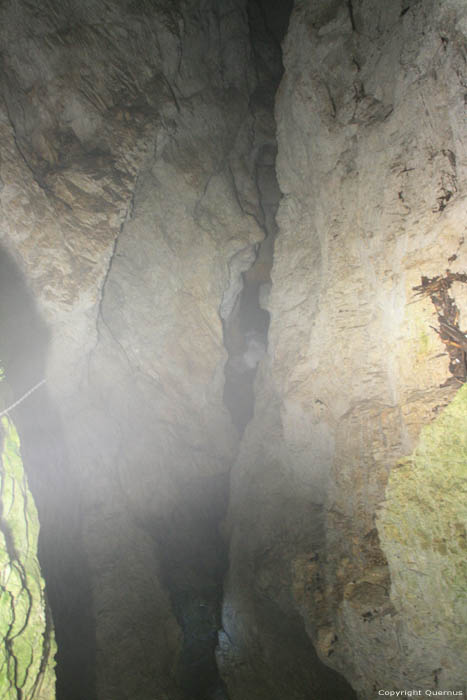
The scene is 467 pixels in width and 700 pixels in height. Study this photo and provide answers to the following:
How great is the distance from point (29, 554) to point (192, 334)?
617cm

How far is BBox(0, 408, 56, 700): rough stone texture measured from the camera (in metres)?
2.37

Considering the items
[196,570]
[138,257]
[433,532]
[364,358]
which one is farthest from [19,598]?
[196,570]

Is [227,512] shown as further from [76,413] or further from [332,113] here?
[332,113]

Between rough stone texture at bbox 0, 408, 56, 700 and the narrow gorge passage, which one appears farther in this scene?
the narrow gorge passage

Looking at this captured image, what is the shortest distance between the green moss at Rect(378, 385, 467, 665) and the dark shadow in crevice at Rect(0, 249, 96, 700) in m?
5.25

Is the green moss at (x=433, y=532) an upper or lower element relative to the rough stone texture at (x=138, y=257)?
lower

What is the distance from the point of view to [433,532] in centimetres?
387

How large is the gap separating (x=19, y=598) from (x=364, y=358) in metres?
4.73

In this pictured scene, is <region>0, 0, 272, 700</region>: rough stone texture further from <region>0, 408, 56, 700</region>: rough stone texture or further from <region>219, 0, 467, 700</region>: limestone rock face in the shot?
<region>0, 408, 56, 700</region>: rough stone texture

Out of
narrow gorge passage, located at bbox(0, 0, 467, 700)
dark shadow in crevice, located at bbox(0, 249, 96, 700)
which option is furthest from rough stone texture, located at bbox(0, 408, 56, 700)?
dark shadow in crevice, located at bbox(0, 249, 96, 700)

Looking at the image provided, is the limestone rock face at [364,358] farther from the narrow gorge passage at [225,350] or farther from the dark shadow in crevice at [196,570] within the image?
the dark shadow in crevice at [196,570]

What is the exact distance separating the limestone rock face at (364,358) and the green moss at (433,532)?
0.02 m

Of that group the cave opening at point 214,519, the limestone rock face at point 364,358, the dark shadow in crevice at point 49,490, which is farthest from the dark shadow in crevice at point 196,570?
the dark shadow in crevice at point 49,490

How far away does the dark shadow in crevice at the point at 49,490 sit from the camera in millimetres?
5879
